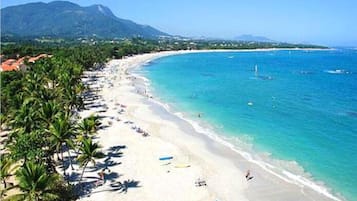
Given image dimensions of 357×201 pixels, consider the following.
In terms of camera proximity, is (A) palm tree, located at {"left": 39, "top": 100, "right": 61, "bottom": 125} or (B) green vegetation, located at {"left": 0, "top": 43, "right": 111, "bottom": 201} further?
(A) palm tree, located at {"left": 39, "top": 100, "right": 61, "bottom": 125}

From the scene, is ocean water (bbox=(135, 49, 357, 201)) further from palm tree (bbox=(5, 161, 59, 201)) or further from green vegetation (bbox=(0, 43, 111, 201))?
palm tree (bbox=(5, 161, 59, 201))

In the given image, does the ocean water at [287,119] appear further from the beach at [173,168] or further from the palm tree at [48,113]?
the palm tree at [48,113]

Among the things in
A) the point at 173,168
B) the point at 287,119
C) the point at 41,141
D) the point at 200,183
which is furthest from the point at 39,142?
the point at 287,119

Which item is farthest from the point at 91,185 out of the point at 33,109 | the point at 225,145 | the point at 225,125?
the point at 225,125

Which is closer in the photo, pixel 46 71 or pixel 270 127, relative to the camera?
pixel 270 127

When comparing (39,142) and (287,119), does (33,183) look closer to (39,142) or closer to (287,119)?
(39,142)

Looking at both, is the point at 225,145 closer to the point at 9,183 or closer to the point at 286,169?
the point at 286,169

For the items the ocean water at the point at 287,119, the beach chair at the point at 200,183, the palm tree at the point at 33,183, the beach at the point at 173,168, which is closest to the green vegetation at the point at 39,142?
the palm tree at the point at 33,183

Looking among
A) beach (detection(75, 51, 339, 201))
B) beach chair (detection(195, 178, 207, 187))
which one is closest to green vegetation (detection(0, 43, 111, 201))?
beach (detection(75, 51, 339, 201))
